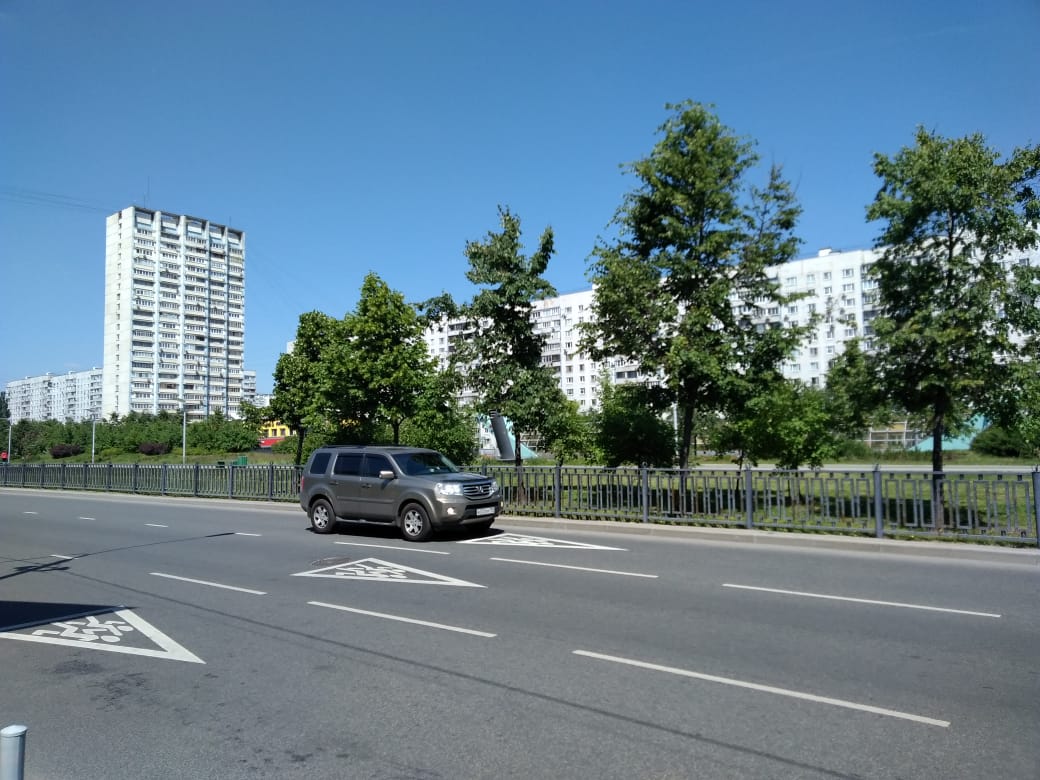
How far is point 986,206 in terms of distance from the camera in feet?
44.1

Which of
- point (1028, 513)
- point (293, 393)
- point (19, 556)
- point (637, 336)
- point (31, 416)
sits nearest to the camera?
point (1028, 513)

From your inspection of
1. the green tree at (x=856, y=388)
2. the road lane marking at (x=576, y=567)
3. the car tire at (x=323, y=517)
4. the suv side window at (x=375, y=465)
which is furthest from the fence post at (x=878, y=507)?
the car tire at (x=323, y=517)

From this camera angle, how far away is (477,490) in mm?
14047

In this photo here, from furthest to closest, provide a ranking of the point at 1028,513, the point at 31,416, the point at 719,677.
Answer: the point at 31,416
the point at 1028,513
the point at 719,677

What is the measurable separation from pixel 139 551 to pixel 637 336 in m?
11.1

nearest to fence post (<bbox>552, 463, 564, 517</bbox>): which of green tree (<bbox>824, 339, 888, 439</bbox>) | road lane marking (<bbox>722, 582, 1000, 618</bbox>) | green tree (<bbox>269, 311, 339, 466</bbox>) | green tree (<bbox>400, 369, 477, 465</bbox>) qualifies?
green tree (<bbox>400, 369, 477, 465</bbox>)

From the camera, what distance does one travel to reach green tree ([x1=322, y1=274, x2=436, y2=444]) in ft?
66.0

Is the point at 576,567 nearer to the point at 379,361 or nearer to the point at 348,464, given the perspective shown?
the point at 348,464

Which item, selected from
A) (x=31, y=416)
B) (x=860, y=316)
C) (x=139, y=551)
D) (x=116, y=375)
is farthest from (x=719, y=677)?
(x=31, y=416)

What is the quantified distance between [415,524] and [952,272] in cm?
1164

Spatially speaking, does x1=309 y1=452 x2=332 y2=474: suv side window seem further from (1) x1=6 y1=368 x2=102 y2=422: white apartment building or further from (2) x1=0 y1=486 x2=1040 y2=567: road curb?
(1) x1=6 y1=368 x2=102 y2=422: white apartment building

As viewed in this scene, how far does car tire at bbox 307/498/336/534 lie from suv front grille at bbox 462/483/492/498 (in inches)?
130

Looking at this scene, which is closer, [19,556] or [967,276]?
[19,556]

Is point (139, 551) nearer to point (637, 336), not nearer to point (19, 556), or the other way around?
point (19, 556)
